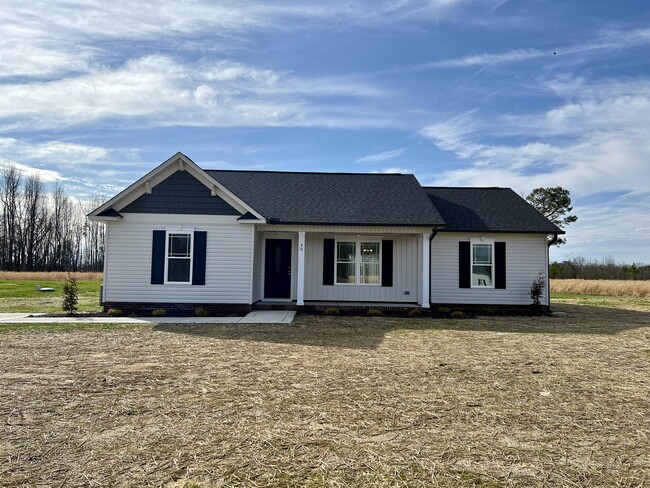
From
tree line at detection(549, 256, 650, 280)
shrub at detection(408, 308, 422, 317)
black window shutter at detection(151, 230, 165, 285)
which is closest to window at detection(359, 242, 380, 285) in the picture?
shrub at detection(408, 308, 422, 317)

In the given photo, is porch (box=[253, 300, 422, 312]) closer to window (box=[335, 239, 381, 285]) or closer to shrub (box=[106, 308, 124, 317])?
window (box=[335, 239, 381, 285])

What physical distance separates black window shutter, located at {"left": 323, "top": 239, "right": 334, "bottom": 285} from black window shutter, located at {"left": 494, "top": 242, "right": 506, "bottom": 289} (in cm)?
592

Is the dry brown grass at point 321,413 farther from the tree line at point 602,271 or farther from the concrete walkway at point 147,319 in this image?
the tree line at point 602,271

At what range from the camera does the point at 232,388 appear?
5.48m

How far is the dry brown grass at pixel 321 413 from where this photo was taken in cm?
326

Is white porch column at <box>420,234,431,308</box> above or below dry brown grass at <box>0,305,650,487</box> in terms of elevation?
above

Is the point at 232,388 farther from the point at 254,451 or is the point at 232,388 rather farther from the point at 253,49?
the point at 253,49

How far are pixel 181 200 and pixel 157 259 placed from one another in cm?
201

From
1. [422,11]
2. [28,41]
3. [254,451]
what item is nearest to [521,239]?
[422,11]

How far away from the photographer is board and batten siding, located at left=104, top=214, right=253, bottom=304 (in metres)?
13.3

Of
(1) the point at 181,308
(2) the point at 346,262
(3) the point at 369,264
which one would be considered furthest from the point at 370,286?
(1) the point at 181,308

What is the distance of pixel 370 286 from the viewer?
15477 mm

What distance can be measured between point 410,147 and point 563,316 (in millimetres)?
9316

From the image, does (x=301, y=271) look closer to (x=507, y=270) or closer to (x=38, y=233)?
(x=507, y=270)
